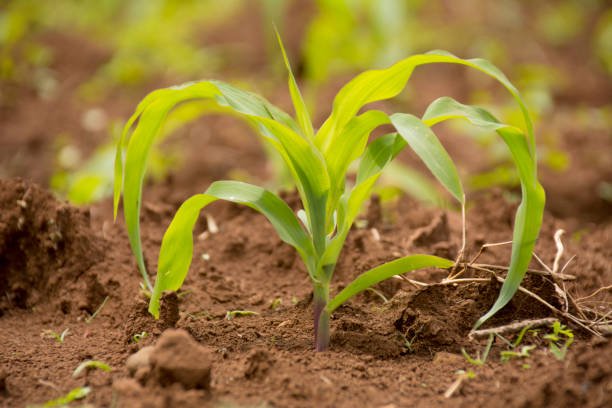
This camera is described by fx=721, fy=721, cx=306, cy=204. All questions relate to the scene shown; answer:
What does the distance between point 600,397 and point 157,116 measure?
972mm

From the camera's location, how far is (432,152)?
4.24 ft

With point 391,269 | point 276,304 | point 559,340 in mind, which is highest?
point 391,269

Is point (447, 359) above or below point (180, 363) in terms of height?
below

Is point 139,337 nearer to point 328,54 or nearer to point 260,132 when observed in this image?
point 260,132

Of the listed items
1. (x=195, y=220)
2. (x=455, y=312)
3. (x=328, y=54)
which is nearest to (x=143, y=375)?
(x=195, y=220)

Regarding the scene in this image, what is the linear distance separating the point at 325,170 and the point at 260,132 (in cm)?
15

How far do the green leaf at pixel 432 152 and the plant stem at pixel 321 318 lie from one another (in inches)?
13.4

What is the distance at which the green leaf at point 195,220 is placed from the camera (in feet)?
4.67

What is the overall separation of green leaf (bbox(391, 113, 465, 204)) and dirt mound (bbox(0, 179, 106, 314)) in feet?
3.25

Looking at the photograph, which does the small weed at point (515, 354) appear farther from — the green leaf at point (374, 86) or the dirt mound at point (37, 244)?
the dirt mound at point (37, 244)

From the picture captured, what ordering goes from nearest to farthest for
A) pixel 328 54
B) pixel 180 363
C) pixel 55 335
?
pixel 180 363
pixel 55 335
pixel 328 54

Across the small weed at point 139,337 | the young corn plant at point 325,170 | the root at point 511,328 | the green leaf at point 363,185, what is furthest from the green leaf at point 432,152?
the small weed at point 139,337

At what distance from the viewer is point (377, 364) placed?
142cm

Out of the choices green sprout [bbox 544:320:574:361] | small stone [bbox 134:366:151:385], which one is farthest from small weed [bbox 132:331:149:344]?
green sprout [bbox 544:320:574:361]
